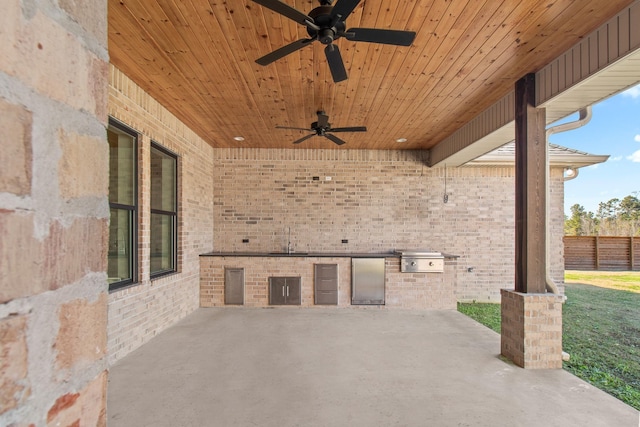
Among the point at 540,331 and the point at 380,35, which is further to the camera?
the point at 540,331

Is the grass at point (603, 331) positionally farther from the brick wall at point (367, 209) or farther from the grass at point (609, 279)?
the brick wall at point (367, 209)

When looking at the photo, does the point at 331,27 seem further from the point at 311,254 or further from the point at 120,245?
the point at 311,254

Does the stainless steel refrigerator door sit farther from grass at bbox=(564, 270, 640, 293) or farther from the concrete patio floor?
grass at bbox=(564, 270, 640, 293)

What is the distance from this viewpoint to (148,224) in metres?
4.24

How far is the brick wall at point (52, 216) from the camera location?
1.34 feet

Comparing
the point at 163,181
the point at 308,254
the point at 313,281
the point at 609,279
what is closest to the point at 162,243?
the point at 163,181

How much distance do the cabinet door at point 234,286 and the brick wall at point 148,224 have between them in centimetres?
53

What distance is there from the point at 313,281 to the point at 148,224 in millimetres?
3033

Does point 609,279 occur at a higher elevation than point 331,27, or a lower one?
lower

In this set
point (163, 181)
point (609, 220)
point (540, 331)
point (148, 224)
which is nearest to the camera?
point (540, 331)

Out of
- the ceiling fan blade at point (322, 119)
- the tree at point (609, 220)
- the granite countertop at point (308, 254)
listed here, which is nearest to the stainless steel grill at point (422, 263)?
the granite countertop at point (308, 254)

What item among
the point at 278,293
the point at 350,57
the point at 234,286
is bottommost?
the point at 278,293

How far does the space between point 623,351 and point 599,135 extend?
115ft

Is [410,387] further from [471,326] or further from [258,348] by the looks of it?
[471,326]
